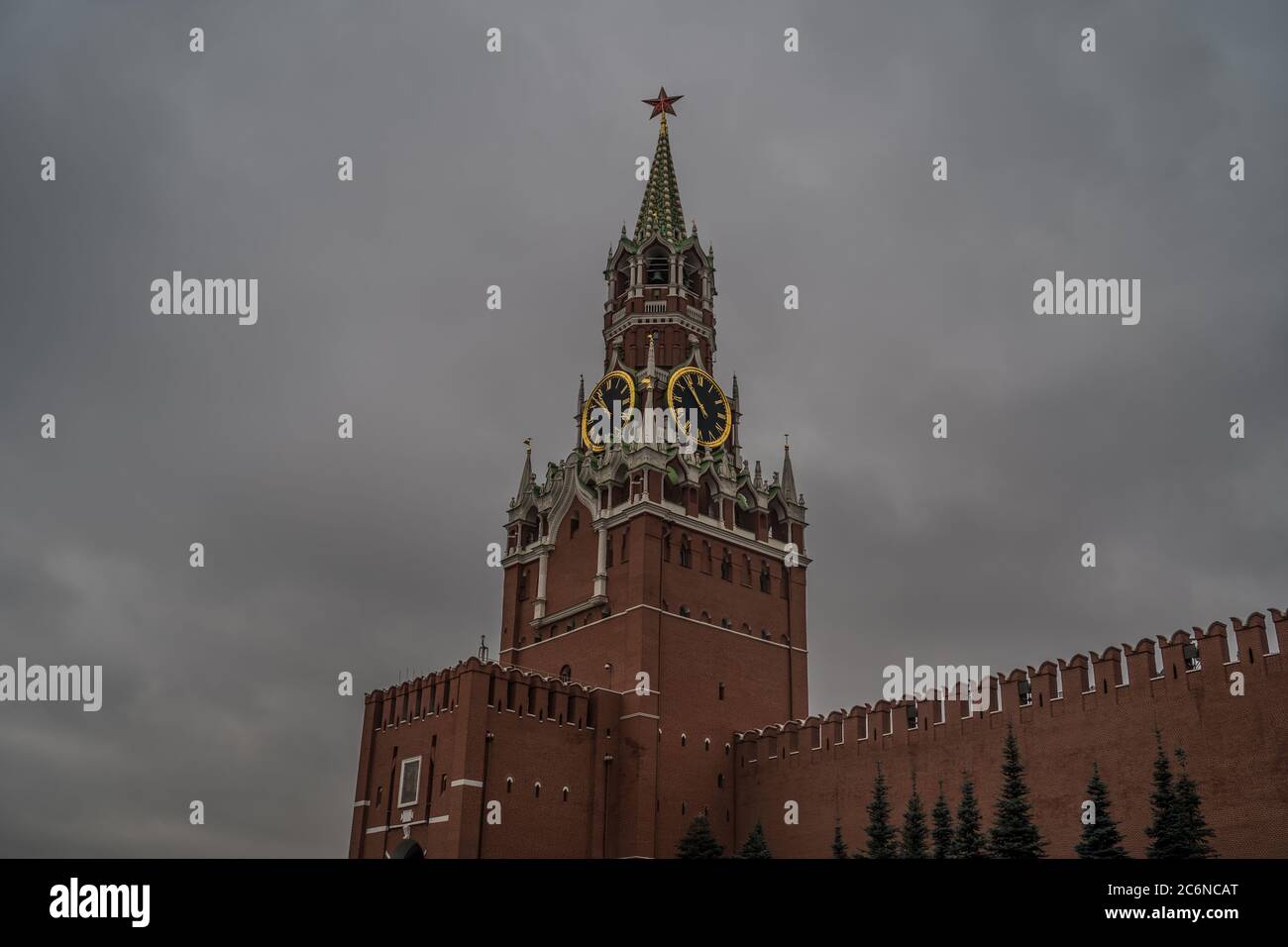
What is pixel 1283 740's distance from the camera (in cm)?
3541

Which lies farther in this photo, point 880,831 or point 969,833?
point 880,831

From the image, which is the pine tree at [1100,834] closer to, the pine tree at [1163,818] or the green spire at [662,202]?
the pine tree at [1163,818]

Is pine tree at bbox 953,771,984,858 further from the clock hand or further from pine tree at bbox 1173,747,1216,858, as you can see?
the clock hand

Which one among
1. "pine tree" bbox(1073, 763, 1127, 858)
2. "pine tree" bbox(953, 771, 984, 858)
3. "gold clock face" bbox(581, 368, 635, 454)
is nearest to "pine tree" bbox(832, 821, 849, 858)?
"pine tree" bbox(953, 771, 984, 858)

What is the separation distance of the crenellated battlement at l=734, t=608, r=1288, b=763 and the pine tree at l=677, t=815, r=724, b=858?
507cm

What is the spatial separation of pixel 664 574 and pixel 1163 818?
25894mm

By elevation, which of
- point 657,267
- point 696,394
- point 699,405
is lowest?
point 699,405

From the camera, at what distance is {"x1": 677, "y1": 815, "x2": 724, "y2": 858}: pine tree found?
48.4 meters

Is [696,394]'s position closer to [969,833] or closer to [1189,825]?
[969,833]

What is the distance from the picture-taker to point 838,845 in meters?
44.3

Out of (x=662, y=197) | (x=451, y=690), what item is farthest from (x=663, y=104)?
(x=451, y=690)
